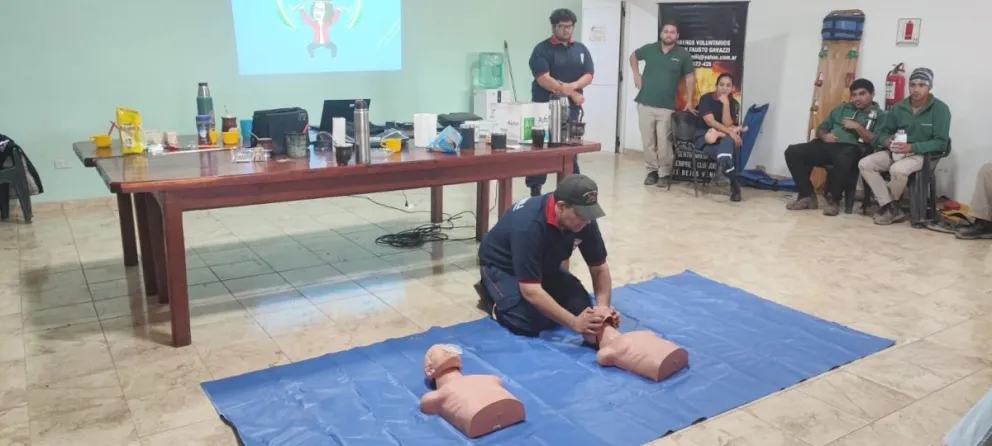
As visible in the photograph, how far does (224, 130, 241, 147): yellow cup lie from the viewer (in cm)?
381

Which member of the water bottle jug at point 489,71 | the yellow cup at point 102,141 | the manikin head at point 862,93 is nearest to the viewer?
the yellow cup at point 102,141

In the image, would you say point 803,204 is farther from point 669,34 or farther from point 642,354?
point 642,354

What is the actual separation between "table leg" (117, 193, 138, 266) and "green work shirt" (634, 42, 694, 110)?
429 centimetres

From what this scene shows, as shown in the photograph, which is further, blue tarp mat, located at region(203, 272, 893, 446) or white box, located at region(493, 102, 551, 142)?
white box, located at region(493, 102, 551, 142)

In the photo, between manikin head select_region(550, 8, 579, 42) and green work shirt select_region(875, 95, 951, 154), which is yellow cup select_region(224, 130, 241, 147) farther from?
green work shirt select_region(875, 95, 951, 154)

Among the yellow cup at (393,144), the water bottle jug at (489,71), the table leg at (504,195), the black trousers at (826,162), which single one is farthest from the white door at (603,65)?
the yellow cup at (393,144)

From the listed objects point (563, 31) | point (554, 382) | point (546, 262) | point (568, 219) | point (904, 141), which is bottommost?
point (554, 382)

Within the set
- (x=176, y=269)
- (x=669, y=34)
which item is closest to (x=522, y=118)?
(x=176, y=269)

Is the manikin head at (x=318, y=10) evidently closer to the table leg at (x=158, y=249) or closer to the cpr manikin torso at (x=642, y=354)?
the table leg at (x=158, y=249)

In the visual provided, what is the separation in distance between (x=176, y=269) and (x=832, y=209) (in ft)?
15.0

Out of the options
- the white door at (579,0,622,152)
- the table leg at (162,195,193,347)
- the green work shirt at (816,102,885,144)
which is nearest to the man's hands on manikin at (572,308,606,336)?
the table leg at (162,195,193,347)

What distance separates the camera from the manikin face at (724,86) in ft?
20.6

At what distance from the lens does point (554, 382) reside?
9.24 feet

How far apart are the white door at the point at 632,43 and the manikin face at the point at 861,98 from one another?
240 centimetres
